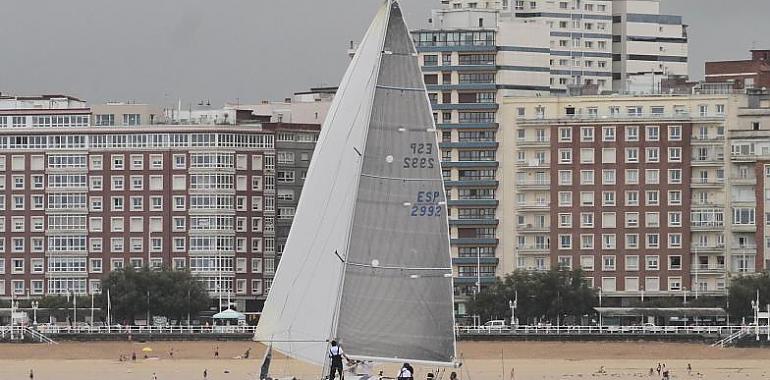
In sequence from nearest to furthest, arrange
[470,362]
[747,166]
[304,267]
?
[304,267] → [470,362] → [747,166]

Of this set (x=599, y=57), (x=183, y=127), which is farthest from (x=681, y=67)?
(x=183, y=127)

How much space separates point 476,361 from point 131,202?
57614mm

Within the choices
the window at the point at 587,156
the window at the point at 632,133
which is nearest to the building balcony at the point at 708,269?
the window at the point at 632,133

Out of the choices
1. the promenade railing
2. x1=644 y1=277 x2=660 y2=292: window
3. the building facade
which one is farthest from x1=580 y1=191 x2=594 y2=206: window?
the promenade railing

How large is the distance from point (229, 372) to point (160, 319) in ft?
166

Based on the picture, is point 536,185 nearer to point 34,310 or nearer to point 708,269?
point 708,269

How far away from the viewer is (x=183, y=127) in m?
164

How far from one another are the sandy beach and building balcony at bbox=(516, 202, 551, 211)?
30044 mm

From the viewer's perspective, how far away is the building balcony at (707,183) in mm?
152025

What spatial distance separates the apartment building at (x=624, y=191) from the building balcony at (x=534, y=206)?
136 mm

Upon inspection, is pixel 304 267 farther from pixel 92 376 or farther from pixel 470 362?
pixel 470 362

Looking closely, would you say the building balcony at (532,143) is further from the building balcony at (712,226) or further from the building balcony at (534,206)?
the building balcony at (712,226)

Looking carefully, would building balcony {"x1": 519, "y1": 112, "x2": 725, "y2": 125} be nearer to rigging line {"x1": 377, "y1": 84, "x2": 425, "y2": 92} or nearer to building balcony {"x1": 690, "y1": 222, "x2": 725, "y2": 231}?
building balcony {"x1": 690, "y1": 222, "x2": 725, "y2": 231}

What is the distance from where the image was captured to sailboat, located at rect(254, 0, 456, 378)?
2165 inches
